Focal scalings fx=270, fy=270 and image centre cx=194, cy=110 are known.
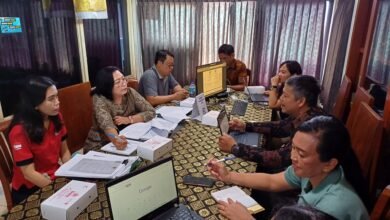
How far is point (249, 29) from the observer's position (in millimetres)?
3797

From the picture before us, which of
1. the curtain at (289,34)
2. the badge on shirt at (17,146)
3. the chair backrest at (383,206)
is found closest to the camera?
the chair backrest at (383,206)

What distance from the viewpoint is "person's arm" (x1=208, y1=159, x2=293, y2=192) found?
1.27 metres

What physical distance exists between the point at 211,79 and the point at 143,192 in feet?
5.90

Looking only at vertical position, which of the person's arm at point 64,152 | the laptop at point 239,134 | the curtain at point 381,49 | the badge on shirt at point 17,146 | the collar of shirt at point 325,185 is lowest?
the person's arm at point 64,152

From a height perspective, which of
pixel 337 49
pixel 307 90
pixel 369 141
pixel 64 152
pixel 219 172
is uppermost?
pixel 337 49

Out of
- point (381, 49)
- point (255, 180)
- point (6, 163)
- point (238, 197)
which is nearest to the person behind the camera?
point (238, 197)

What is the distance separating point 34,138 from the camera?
1.48 m

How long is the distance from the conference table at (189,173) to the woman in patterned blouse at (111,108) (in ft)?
1.29

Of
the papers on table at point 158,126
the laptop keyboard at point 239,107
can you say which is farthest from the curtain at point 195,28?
the papers on table at point 158,126

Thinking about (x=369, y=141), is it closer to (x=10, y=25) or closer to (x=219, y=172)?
(x=219, y=172)

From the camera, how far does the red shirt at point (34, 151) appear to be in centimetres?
141

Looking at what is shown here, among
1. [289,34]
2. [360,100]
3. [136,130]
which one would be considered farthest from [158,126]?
[289,34]

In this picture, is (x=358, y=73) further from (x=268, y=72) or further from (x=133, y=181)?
(x=133, y=181)

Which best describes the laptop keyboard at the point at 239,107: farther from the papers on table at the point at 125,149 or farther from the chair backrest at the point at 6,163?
the chair backrest at the point at 6,163
